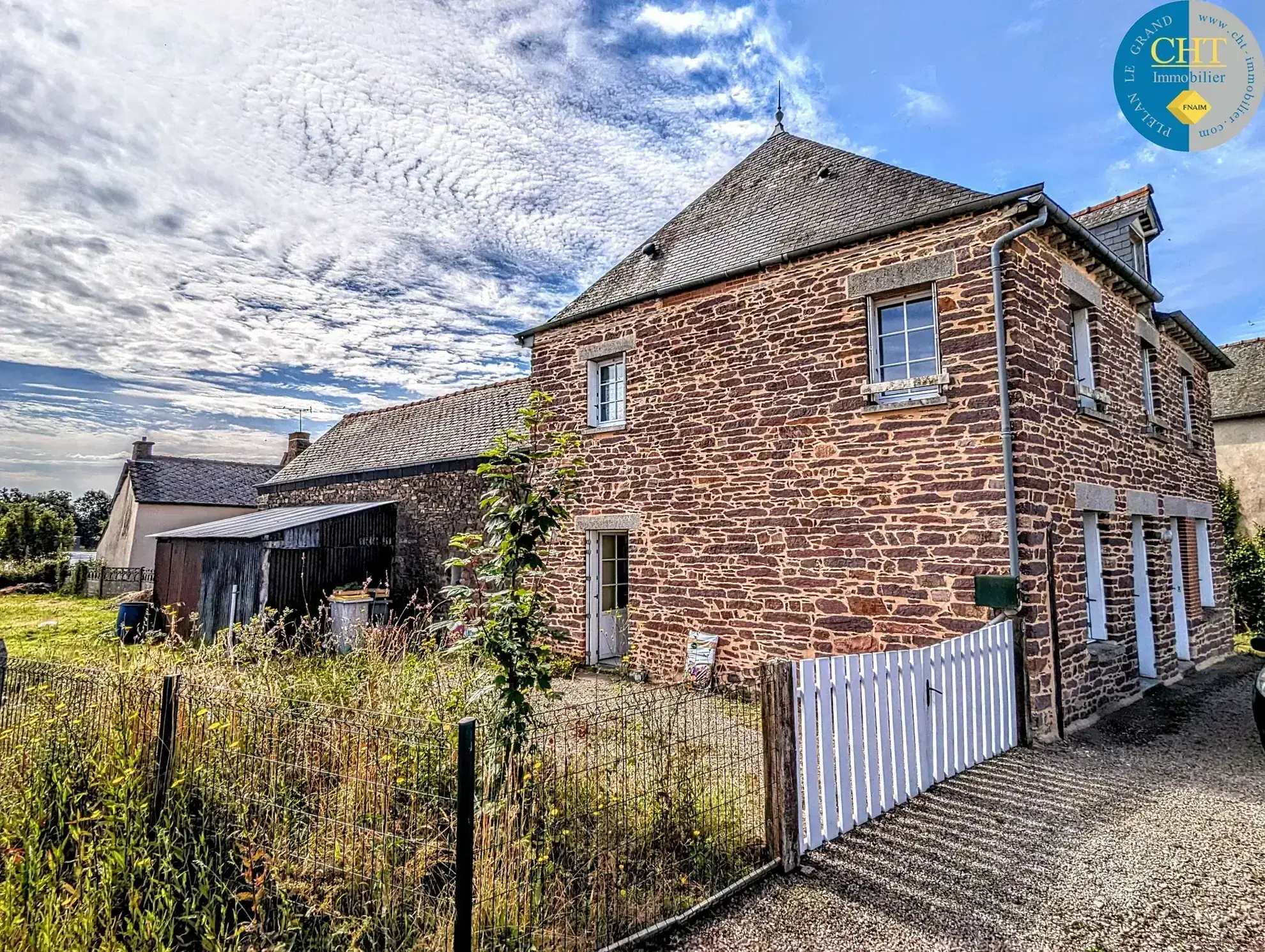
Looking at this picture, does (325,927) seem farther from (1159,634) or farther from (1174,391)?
(1174,391)

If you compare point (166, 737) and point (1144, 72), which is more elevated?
point (1144, 72)

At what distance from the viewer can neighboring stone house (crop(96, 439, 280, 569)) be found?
26.6m

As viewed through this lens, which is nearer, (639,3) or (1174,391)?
(639,3)

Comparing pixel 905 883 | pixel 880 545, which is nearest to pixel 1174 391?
pixel 880 545

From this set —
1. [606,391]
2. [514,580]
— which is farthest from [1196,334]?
[514,580]

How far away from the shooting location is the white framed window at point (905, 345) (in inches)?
305

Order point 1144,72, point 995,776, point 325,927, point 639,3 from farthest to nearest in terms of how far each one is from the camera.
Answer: point 1144,72 → point 639,3 → point 995,776 → point 325,927

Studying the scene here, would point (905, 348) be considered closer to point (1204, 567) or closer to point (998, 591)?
point (998, 591)

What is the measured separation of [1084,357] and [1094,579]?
2998mm

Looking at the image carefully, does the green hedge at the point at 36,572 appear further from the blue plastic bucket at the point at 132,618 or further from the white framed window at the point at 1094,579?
the white framed window at the point at 1094,579

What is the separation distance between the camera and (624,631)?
450 inches

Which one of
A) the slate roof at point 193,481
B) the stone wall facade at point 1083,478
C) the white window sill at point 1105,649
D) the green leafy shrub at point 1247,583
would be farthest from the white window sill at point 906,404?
the slate roof at point 193,481

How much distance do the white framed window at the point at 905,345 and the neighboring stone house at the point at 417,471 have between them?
6696mm

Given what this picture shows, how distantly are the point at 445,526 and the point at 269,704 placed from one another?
35.4 feet
